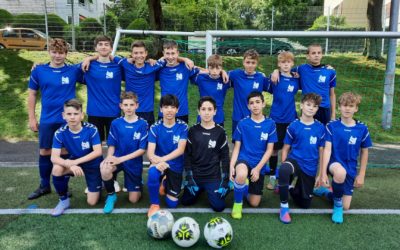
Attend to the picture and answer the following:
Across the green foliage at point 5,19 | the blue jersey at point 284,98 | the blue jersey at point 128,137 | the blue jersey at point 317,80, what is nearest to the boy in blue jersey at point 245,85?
the blue jersey at point 284,98

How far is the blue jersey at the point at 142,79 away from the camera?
14.4 feet

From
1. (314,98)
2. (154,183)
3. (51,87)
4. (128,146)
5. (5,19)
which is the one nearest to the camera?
(154,183)

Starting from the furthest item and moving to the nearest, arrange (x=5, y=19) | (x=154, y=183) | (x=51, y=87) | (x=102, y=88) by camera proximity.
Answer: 1. (x=5, y=19)
2. (x=102, y=88)
3. (x=51, y=87)
4. (x=154, y=183)

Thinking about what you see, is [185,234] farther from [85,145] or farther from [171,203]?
[85,145]

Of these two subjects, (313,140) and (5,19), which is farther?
(5,19)

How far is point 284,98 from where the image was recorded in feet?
14.4

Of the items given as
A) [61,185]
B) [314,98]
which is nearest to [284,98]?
[314,98]

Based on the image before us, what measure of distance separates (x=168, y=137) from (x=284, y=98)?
5.07 feet

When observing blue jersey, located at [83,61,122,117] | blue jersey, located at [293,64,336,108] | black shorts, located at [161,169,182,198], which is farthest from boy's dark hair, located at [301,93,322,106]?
blue jersey, located at [83,61,122,117]

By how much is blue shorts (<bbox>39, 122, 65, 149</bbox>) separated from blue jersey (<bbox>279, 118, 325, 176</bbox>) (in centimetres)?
263

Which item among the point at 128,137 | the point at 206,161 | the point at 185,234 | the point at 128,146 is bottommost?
the point at 185,234

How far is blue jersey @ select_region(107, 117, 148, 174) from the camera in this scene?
12.8 feet

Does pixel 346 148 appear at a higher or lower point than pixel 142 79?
lower

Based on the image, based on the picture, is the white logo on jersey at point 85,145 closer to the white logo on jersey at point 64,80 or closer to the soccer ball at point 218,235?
the white logo on jersey at point 64,80
